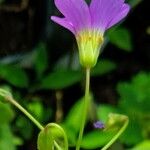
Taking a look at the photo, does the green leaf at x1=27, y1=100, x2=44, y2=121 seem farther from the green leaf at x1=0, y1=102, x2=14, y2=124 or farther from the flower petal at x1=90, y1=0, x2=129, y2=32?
the flower petal at x1=90, y1=0, x2=129, y2=32

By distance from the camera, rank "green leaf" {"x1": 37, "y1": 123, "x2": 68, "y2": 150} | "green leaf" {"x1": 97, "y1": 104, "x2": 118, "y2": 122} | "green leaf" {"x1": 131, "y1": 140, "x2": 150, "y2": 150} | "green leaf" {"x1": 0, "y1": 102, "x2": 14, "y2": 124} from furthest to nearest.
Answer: "green leaf" {"x1": 97, "y1": 104, "x2": 118, "y2": 122} < "green leaf" {"x1": 131, "y1": 140, "x2": 150, "y2": 150} < "green leaf" {"x1": 0, "y1": 102, "x2": 14, "y2": 124} < "green leaf" {"x1": 37, "y1": 123, "x2": 68, "y2": 150}

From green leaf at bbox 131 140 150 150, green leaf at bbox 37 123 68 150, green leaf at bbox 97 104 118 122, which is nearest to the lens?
green leaf at bbox 37 123 68 150

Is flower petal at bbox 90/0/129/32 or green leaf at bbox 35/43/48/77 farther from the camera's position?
green leaf at bbox 35/43/48/77

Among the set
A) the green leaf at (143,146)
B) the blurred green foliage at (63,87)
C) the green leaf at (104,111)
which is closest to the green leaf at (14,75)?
the blurred green foliage at (63,87)

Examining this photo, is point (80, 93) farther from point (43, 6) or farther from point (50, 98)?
point (43, 6)

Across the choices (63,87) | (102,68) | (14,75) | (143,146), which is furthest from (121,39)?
(143,146)

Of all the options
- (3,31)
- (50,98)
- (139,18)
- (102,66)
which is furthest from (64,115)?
(139,18)

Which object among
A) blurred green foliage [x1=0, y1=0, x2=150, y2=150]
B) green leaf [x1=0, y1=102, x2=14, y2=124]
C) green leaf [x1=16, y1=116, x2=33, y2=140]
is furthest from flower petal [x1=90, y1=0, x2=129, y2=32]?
green leaf [x1=16, y1=116, x2=33, y2=140]

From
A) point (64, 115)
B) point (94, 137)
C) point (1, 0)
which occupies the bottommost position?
point (64, 115)
